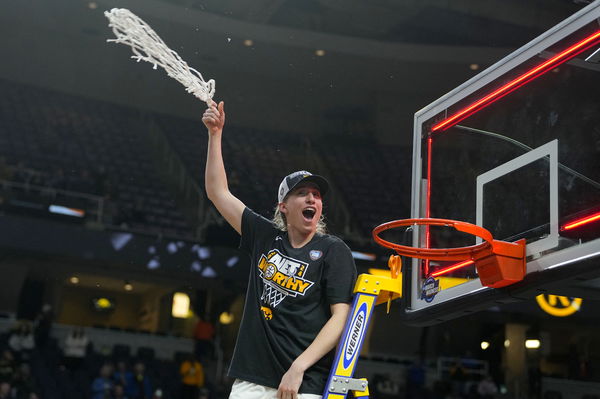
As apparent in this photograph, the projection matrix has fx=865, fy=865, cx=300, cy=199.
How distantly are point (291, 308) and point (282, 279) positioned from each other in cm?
10

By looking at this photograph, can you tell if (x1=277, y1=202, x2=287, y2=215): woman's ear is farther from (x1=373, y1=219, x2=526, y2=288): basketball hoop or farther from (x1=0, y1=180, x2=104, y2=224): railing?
(x1=0, y1=180, x2=104, y2=224): railing

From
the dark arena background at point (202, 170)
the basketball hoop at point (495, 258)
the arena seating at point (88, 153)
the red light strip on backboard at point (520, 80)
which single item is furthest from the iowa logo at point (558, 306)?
the basketball hoop at point (495, 258)

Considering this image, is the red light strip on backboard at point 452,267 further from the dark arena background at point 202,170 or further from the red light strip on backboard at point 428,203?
the dark arena background at point 202,170

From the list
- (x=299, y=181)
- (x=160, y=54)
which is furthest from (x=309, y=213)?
(x=160, y=54)

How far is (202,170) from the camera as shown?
1588 cm

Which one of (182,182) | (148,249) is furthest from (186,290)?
(148,249)

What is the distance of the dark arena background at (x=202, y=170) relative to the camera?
1369 cm

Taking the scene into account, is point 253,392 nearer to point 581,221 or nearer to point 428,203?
point 581,221

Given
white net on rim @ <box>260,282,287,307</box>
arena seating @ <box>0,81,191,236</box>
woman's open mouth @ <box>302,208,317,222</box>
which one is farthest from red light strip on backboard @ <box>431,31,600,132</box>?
arena seating @ <box>0,81,191,236</box>

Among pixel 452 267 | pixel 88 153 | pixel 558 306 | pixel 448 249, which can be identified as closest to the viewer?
pixel 448 249

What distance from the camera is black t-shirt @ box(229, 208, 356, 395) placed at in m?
2.92

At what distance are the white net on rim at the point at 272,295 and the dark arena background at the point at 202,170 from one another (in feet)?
31.3

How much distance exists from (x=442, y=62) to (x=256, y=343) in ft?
49.0

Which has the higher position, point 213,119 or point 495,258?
point 213,119
